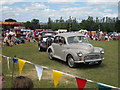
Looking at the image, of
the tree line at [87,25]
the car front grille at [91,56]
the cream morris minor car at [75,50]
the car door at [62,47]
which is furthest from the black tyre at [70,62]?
the tree line at [87,25]

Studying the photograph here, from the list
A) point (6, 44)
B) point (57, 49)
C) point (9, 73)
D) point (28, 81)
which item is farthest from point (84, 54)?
point (6, 44)

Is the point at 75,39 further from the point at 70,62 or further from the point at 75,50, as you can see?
the point at 70,62

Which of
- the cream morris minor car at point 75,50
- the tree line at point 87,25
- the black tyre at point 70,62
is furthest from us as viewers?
the tree line at point 87,25

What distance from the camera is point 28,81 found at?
8.43 feet

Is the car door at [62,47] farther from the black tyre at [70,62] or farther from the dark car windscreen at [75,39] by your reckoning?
the black tyre at [70,62]

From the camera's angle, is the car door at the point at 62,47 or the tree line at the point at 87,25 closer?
the car door at the point at 62,47

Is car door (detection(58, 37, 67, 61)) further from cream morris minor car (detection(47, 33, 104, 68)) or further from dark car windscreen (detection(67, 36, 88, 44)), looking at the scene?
dark car windscreen (detection(67, 36, 88, 44))

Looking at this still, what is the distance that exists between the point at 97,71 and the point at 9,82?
3.64 m

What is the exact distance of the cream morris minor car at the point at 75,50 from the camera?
24.2ft

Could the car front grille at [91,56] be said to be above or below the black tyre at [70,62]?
above

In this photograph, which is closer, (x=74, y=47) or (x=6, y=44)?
(x=74, y=47)

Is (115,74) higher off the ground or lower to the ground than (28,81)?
lower

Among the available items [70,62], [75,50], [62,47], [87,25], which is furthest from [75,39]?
[87,25]

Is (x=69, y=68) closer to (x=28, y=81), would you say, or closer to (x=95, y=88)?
(x=95, y=88)
